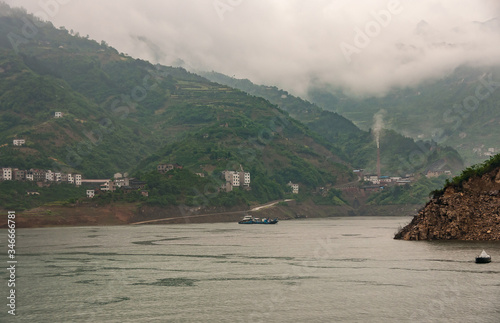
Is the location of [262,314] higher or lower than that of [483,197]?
lower

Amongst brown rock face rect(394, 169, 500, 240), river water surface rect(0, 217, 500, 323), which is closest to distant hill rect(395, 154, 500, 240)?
brown rock face rect(394, 169, 500, 240)

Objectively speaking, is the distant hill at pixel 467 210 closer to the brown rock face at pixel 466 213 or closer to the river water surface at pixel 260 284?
the brown rock face at pixel 466 213

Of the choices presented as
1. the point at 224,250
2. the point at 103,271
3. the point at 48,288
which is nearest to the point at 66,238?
the point at 224,250

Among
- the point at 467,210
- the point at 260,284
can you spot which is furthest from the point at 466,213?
the point at 260,284

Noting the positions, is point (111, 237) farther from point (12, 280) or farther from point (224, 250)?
point (12, 280)

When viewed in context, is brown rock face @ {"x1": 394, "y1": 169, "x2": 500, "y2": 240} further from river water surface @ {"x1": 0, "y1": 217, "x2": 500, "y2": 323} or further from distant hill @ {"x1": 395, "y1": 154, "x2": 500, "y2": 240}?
river water surface @ {"x1": 0, "y1": 217, "x2": 500, "y2": 323}

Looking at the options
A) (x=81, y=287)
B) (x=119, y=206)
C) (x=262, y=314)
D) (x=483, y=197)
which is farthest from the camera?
(x=119, y=206)
